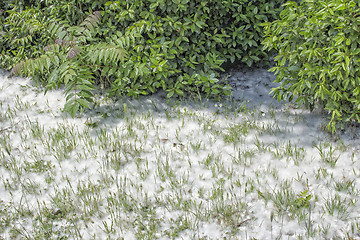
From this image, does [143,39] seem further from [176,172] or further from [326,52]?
[326,52]

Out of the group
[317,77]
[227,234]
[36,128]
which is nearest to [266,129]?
[317,77]

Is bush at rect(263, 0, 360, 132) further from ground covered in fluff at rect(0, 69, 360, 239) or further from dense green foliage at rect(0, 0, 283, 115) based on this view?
dense green foliage at rect(0, 0, 283, 115)

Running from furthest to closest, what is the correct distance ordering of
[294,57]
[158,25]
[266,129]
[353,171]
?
[158,25] < [266,129] < [294,57] < [353,171]

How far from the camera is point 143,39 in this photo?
445cm

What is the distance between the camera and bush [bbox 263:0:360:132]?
3.29 m

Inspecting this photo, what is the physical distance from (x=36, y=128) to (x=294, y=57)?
3.31 metres

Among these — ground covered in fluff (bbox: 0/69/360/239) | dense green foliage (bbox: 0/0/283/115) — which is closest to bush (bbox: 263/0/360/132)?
ground covered in fluff (bbox: 0/69/360/239)

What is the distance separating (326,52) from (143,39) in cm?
231

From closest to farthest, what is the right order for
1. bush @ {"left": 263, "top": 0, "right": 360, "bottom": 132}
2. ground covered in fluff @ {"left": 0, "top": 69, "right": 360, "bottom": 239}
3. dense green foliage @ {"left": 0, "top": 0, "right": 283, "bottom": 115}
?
ground covered in fluff @ {"left": 0, "top": 69, "right": 360, "bottom": 239}, bush @ {"left": 263, "top": 0, "right": 360, "bottom": 132}, dense green foliage @ {"left": 0, "top": 0, "right": 283, "bottom": 115}

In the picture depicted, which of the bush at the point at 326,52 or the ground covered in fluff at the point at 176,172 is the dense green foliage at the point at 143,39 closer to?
the ground covered in fluff at the point at 176,172

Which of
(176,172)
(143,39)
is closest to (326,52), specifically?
(176,172)

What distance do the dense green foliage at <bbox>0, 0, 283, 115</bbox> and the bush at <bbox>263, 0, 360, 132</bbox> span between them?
1.00m

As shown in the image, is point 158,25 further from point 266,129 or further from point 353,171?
point 353,171

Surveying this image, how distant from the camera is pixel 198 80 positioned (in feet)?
14.9
